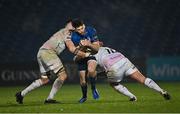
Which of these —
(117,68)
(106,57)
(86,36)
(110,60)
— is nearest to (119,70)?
(117,68)

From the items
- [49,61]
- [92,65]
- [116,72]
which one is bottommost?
[116,72]

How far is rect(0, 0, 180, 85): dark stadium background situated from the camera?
2316 cm

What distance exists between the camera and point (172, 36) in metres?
23.3

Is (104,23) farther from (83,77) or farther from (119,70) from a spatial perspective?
(119,70)

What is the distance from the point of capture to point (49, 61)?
11273mm

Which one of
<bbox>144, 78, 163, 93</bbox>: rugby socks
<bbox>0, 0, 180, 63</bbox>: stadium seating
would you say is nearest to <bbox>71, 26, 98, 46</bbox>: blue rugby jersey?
<bbox>144, 78, 163, 93</bbox>: rugby socks

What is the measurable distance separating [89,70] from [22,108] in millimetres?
1713

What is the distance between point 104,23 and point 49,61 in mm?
12912

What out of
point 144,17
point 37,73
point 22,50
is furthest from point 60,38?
point 144,17

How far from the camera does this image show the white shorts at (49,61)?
1123 cm

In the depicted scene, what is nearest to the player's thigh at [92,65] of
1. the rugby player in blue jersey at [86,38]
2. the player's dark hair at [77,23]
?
the rugby player in blue jersey at [86,38]

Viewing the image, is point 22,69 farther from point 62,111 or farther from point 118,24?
point 62,111

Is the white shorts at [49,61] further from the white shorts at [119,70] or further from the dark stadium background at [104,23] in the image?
the dark stadium background at [104,23]

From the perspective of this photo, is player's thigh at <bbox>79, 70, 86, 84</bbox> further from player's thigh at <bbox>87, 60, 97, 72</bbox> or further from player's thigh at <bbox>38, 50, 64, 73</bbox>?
player's thigh at <bbox>38, 50, 64, 73</bbox>
